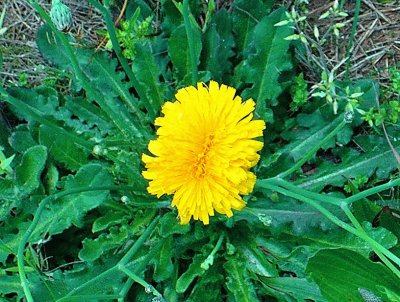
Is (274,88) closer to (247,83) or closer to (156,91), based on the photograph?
(247,83)

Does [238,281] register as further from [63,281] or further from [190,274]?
[63,281]

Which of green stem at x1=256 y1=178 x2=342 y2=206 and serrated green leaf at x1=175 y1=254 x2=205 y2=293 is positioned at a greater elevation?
green stem at x1=256 y1=178 x2=342 y2=206

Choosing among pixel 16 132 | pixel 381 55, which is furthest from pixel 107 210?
pixel 381 55

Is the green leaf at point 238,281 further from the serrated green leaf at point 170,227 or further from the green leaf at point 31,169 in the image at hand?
the green leaf at point 31,169

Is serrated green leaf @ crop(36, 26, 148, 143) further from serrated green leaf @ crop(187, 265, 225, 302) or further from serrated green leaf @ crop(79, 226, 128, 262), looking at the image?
serrated green leaf @ crop(187, 265, 225, 302)

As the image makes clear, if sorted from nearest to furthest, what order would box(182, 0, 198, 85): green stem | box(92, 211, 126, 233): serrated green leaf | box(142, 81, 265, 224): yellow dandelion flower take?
box(142, 81, 265, 224): yellow dandelion flower < box(182, 0, 198, 85): green stem < box(92, 211, 126, 233): serrated green leaf

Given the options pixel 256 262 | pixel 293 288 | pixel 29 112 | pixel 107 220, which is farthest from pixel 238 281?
pixel 29 112

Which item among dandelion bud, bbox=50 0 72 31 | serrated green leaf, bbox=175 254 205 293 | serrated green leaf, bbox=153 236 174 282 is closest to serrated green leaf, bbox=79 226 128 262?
serrated green leaf, bbox=153 236 174 282
